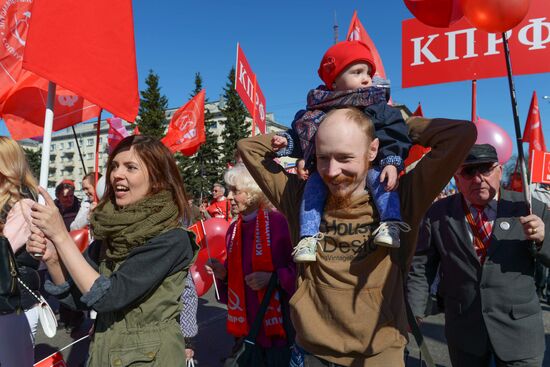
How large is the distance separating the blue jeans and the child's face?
0.49m

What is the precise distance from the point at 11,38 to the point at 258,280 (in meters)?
2.76

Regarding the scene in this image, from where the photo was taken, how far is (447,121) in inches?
63.0

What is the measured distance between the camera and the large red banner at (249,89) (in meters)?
5.59

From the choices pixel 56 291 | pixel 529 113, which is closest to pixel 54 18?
pixel 56 291

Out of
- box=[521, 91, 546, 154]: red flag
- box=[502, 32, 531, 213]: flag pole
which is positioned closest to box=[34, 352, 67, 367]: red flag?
box=[502, 32, 531, 213]: flag pole

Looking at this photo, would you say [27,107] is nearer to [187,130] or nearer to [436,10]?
[436,10]

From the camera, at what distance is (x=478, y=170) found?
8.71 feet

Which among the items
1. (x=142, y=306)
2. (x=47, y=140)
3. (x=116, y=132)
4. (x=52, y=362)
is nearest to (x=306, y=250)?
(x=142, y=306)

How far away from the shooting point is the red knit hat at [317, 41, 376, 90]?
2.03 metres

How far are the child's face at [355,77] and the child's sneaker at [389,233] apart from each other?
74 cm

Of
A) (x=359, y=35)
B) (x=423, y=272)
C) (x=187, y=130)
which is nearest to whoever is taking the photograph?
(x=423, y=272)

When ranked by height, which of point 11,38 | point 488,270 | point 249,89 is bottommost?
point 488,270

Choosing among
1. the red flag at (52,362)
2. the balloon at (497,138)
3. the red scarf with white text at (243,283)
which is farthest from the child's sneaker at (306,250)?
the balloon at (497,138)

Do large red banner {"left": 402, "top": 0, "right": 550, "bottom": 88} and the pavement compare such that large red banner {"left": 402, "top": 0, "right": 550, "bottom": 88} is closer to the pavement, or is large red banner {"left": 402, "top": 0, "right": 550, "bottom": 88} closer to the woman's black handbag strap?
the woman's black handbag strap
